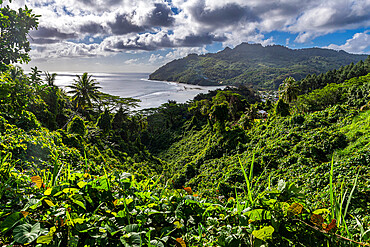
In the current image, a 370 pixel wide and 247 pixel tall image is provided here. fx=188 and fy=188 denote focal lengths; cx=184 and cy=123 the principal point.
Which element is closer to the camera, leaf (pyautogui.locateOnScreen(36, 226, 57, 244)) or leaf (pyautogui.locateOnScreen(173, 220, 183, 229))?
leaf (pyautogui.locateOnScreen(36, 226, 57, 244))

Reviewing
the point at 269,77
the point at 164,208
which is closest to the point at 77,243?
the point at 164,208

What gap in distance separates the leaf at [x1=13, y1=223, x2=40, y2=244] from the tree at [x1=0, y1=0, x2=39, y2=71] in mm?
5200

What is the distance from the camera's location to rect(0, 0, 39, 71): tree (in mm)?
4463

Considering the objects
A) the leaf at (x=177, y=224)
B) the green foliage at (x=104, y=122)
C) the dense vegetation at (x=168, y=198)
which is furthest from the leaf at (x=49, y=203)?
the green foliage at (x=104, y=122)

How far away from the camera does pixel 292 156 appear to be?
11.4 meters

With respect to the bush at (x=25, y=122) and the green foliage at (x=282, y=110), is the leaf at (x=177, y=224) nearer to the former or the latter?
the bush at (x=25, y=122)

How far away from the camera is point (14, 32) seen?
4.70 meters

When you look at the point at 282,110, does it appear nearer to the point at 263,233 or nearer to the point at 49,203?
the point at 263,233

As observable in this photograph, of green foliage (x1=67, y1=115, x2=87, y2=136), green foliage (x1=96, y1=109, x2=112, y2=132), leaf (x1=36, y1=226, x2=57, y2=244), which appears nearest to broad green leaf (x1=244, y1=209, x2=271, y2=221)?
leaf (x1=36, y1=226, x2=57, y2=244)

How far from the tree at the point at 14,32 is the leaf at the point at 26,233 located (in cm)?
520

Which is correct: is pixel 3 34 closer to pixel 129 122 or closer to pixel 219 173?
pixel 219 173

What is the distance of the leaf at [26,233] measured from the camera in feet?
2.80

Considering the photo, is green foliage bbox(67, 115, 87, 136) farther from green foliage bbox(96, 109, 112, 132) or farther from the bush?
the bush

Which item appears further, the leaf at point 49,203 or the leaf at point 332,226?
→ the leaf at point 49,203
